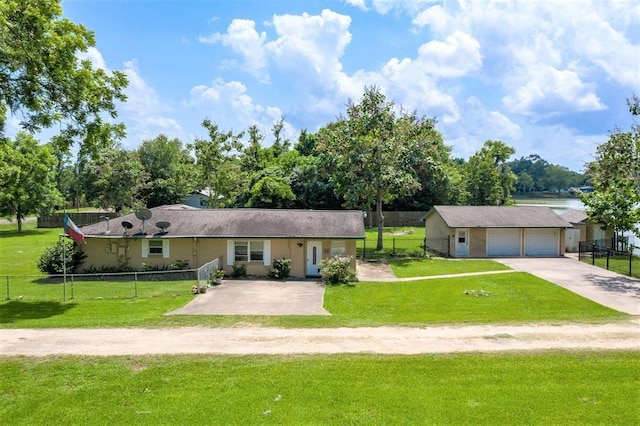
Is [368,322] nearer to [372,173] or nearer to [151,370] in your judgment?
[151,370]

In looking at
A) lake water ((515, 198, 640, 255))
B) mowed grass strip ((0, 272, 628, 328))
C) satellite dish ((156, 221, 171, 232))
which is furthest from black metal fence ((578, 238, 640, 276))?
satellite dish ((156, 221, 171, 232))

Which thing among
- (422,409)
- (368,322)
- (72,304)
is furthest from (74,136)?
(422,409)

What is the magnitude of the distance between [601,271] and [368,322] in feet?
59.1

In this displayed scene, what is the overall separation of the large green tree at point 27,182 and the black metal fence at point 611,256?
53.2 m

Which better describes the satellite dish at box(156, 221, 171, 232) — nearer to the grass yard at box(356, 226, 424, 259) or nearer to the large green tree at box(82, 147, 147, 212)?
the grass yard at box(356, 226, 424, 259)

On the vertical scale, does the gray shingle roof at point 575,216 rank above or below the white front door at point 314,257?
above

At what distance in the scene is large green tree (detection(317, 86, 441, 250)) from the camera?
33594 millimetres

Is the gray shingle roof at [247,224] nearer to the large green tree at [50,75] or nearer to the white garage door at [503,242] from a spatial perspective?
the large green tree at [50,75]

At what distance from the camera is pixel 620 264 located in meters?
27.7

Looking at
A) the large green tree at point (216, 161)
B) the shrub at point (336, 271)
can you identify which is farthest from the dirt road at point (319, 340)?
the large green tree at point (216, 161)

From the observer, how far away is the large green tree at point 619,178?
23.5m

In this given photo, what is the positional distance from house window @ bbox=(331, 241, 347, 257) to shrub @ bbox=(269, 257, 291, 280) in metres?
2.54

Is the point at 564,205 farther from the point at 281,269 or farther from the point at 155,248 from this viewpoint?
the point at 155,248

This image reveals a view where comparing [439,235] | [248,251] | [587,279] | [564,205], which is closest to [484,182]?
[439,235]
